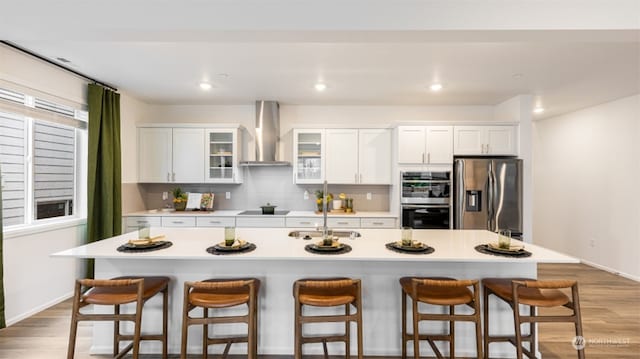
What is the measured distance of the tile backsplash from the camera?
4.74m

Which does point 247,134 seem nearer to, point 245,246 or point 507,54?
point 245,246

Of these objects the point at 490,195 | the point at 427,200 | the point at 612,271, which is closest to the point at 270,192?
the point at 427,200

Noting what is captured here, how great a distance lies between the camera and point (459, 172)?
4.03 metres

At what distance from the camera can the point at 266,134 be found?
177 inches

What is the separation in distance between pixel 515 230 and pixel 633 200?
1702 millimetres

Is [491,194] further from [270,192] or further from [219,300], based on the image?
[219,300]

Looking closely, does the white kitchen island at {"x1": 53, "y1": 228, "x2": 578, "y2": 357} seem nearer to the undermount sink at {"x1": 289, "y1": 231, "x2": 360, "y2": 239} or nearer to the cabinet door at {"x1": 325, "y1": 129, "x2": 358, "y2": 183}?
the undermount sink at {"x1": 289, "y1": 231, "x2": 360, "y2": 239}

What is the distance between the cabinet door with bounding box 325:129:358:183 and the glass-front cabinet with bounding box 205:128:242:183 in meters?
1.36

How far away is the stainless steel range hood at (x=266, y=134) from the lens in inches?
175

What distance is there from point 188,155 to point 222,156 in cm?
49

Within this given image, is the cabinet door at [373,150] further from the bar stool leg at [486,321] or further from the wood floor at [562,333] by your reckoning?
the wood floor at [562,333]

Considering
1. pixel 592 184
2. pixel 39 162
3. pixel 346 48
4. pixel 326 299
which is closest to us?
pixel 326 299

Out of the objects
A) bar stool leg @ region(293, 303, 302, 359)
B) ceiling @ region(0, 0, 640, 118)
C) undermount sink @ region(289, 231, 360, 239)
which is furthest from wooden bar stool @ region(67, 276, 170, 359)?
ceiling @ region(0, 0, 640, 118)

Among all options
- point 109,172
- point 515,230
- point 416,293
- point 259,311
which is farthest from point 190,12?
point 515,230
